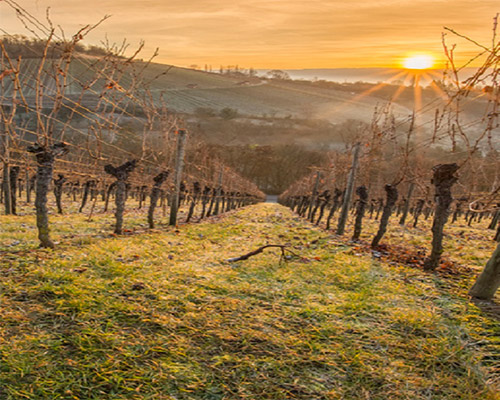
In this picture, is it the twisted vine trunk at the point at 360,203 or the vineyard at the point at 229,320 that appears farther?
the twisted vine trunk at the point at 360,203

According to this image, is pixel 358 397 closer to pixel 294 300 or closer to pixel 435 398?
pixel 435 398

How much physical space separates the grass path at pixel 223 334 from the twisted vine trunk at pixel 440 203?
1436mm

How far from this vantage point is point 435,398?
2646mm

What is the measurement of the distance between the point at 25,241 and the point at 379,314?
670cm

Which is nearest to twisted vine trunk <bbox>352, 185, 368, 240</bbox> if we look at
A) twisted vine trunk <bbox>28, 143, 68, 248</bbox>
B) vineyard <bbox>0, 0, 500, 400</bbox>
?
vineyard <bbox>0, 0, 500, 400</bbox>

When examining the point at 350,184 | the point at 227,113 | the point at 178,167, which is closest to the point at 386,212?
the point at 350,184

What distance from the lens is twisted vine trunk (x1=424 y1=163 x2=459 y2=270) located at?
6.91m

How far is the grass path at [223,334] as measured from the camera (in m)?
2.61

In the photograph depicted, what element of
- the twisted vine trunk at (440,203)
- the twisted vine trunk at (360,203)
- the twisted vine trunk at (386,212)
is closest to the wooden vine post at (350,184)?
the twisted vine trunk at (360,203)

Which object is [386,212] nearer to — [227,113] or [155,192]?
[155,192]

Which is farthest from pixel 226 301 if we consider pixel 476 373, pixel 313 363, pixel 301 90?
pixel 301 90

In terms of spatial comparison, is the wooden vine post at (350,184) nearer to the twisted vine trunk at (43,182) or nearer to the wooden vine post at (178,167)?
the wooden vine post at (178,167)

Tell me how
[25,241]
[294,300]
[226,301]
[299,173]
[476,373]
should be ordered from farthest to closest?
[299,173]
[25,241]
[294,300]
[226,301]
[476,373]

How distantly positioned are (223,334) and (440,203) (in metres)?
6.09
